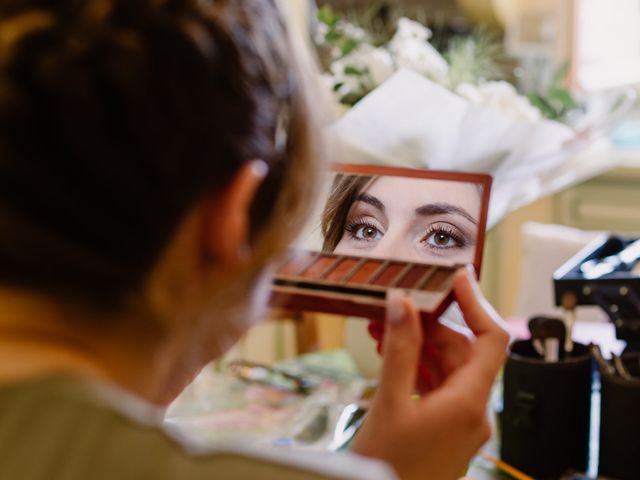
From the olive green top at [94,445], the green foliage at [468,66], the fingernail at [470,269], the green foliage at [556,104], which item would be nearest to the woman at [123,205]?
the olive green top at [94,445]

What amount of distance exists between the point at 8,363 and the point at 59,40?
174mm

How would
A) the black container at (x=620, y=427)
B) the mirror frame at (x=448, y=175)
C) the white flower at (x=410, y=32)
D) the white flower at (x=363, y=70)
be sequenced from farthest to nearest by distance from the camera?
1. the white flower at (x=410, y=32)
2. the white flower at (x=363, y=70)
3. the black container at (x=620, y=427)
4. the mirror frame at (x=448, y=175)

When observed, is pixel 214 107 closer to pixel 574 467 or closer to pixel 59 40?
pixel 59 40

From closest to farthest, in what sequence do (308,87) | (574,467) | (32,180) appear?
(32,180), (308,87), (574,467)

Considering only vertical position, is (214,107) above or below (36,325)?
above

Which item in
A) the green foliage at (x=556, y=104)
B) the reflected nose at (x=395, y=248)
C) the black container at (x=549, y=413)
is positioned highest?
the green foliage at (x=556, y=104)

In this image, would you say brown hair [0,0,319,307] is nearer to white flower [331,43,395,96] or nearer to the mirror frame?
the mirror frame

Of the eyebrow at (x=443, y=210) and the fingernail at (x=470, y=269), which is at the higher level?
the eyebrow at (x=443, y=210)

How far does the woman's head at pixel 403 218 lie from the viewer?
865 millimetres

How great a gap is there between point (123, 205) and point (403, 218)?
46 cm

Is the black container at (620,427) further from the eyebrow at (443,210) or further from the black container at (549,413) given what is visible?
the eyebrow at (443,210)

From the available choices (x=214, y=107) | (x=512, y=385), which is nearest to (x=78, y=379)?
(x=214, y=107)

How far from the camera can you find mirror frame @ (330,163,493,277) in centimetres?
86

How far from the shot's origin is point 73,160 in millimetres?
458
